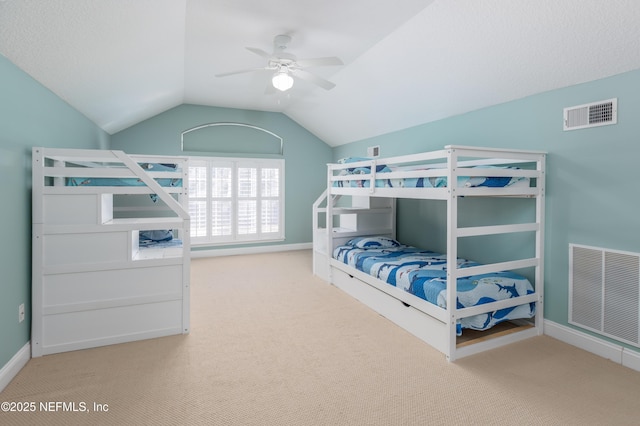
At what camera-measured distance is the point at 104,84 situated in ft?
10.8

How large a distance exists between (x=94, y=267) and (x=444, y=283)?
269cm

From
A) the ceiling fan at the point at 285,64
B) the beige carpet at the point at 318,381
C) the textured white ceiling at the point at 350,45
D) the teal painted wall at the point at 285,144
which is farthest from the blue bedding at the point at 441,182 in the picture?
the teal painted wall at the point at 285,144

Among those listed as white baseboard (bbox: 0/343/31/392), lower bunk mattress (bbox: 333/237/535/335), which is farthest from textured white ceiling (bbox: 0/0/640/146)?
white baseboard (bbox: 0/343/31/392)

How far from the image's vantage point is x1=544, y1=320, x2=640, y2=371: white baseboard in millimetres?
2363

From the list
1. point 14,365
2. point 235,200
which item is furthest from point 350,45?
point 14,365

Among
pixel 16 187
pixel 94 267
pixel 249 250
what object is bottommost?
pixel 249 250

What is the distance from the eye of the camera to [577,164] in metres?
2.69

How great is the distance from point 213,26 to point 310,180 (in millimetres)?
3949

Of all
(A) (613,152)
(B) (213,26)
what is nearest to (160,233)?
(B) (213,26)

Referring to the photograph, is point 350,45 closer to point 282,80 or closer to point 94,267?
point 282,80

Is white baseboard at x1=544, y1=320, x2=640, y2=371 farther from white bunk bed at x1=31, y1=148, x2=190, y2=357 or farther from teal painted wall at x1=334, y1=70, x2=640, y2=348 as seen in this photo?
white bunk bed at x1=31, y1=148, x2=190, y2=357

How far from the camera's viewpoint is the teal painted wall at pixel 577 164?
2.39 m

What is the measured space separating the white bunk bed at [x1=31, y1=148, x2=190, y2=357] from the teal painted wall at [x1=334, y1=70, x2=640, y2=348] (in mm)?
3069

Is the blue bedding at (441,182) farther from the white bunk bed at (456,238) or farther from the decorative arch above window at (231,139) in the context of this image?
the decorative arch above window at (231,139)
